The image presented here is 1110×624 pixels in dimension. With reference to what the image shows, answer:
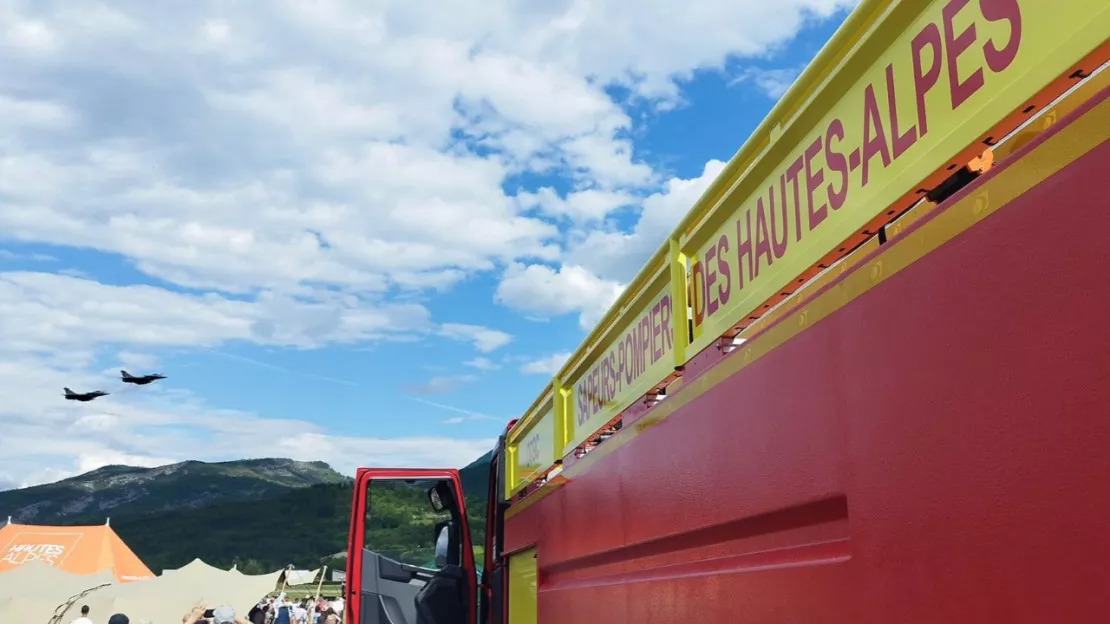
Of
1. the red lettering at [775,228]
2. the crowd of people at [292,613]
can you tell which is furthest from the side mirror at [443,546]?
the crowd of people at [292,613]

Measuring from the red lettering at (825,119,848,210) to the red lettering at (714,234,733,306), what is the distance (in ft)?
1.83

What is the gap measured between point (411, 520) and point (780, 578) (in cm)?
481

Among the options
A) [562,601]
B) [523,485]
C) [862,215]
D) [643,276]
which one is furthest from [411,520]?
[862,215]

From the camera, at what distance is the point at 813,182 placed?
2.04 metres

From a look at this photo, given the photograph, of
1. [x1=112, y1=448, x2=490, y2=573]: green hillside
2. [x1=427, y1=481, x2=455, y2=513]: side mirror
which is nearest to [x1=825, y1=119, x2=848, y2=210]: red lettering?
[x1=427, y1=481, x2=455, y2=513]: side mirror

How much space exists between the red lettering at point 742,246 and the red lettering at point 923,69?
726 millimetres

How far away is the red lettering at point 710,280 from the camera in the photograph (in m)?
2.60

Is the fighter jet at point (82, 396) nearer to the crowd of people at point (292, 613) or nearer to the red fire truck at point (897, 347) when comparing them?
the crowd of people at point (292, 613)

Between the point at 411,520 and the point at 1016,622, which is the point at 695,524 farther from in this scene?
the point at 411,520

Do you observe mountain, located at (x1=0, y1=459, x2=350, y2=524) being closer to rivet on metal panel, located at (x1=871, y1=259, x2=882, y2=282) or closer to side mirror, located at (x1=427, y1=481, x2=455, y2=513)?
side mirror, located at (x1=427, y1=481, x2=455, y2=513)

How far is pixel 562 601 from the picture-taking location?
406 centimetres

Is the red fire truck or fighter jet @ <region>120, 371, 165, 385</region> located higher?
fighter jet @ <region>120, 371, 165, 385</region>

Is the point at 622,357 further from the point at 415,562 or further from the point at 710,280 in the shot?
the point at 415,562

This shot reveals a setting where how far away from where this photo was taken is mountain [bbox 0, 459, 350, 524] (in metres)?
147
